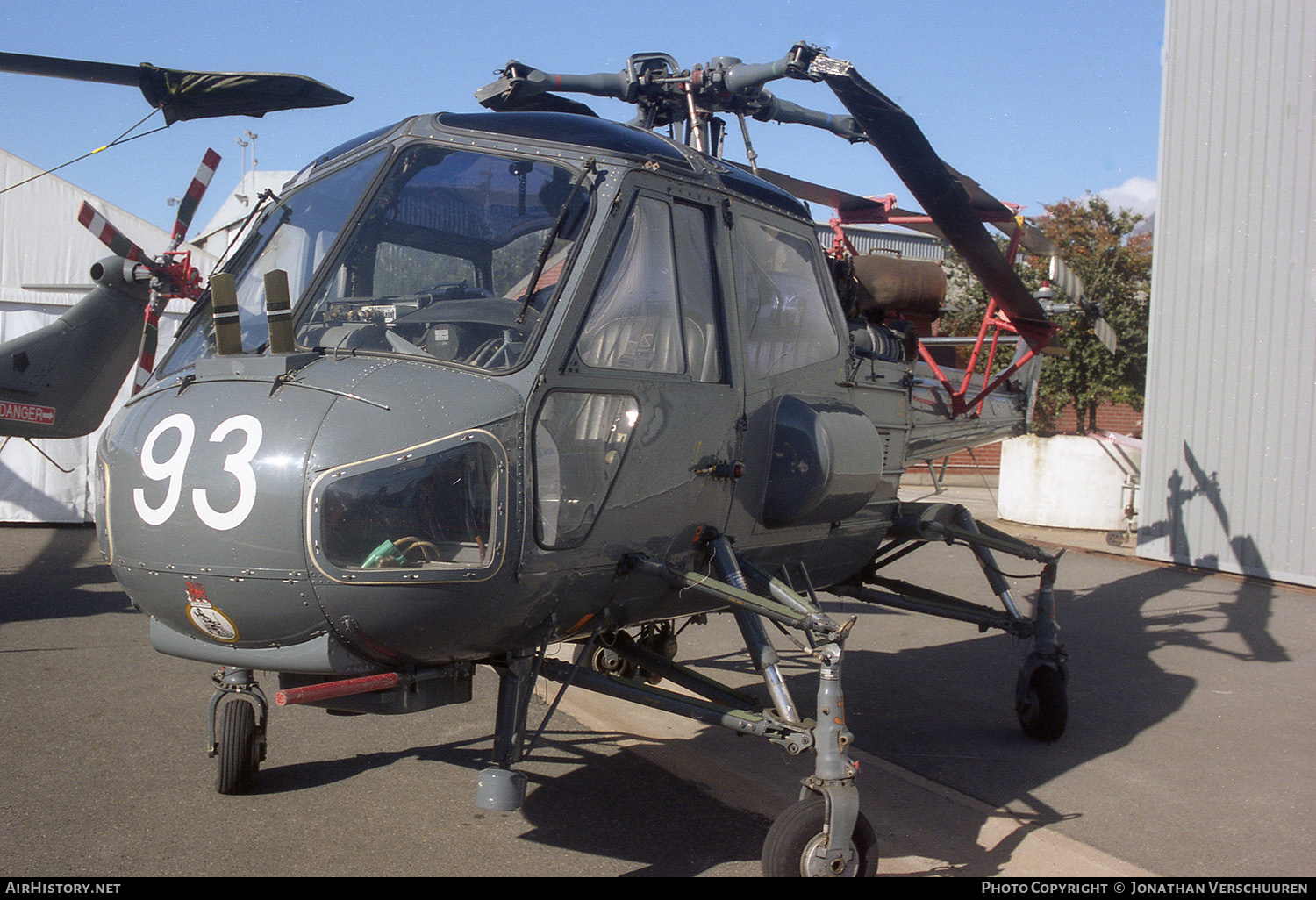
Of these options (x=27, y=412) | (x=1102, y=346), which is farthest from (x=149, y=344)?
(x=1102, y=346)

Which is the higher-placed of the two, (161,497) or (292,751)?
(161,497)

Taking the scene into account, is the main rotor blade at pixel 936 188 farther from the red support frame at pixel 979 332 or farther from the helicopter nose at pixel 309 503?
the helicopter nose at pixel 309 503

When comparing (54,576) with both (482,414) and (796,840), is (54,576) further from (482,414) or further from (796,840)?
(796,840)

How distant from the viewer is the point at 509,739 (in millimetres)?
3611

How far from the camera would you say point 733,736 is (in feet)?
20.0

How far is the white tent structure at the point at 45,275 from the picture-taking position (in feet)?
49.0

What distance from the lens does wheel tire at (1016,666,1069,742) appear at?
595 cm

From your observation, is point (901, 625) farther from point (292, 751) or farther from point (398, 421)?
point (398, 421)

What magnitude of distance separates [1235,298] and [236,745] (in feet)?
39.6

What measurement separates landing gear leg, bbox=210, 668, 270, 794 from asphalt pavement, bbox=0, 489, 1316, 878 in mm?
106

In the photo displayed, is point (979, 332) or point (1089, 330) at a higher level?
point (1089, 330)

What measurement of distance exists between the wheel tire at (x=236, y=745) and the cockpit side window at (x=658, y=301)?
2.47 metres
